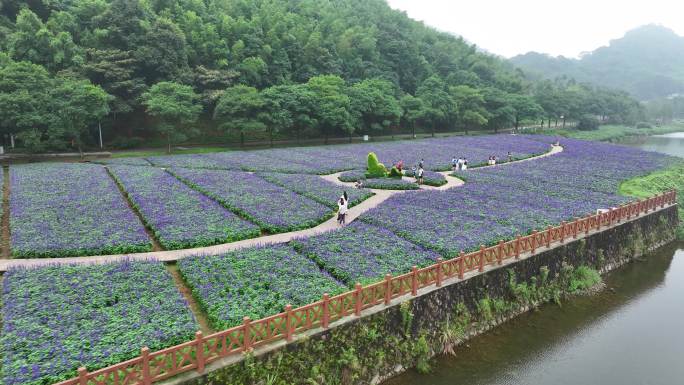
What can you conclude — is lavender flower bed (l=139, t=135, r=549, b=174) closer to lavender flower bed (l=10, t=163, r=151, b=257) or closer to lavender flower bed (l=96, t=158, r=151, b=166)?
lavender flower bed (l=96, t=158, r=151, b=166)

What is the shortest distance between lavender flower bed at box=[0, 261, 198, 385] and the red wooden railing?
957mm

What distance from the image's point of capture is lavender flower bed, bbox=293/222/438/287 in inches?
700

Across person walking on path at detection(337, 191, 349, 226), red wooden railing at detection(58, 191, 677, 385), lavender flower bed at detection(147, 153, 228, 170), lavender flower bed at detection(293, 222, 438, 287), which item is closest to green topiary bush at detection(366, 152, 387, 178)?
lavender flower bed at detection(147, 153, 228, 170)

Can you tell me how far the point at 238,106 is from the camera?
59.9 m

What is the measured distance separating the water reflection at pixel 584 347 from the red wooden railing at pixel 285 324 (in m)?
2.94

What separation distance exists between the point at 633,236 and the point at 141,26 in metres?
68.3

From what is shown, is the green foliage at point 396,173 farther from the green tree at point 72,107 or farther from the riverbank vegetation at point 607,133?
the riverbank vegetation at point 607,133

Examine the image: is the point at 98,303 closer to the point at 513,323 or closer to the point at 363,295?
the point at 363,295

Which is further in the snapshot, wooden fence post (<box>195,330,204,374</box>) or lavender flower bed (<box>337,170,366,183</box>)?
lavender flower bed (<box>337,170,366,183</box>)

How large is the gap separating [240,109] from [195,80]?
14.0 meters

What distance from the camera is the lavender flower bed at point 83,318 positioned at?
11148 millimetres

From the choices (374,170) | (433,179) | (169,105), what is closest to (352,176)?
(374,170)

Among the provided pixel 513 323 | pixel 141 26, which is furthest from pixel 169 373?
pixel 141 26

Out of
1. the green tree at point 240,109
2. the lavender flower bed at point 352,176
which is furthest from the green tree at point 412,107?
the lavender flower bed at point 352,176
